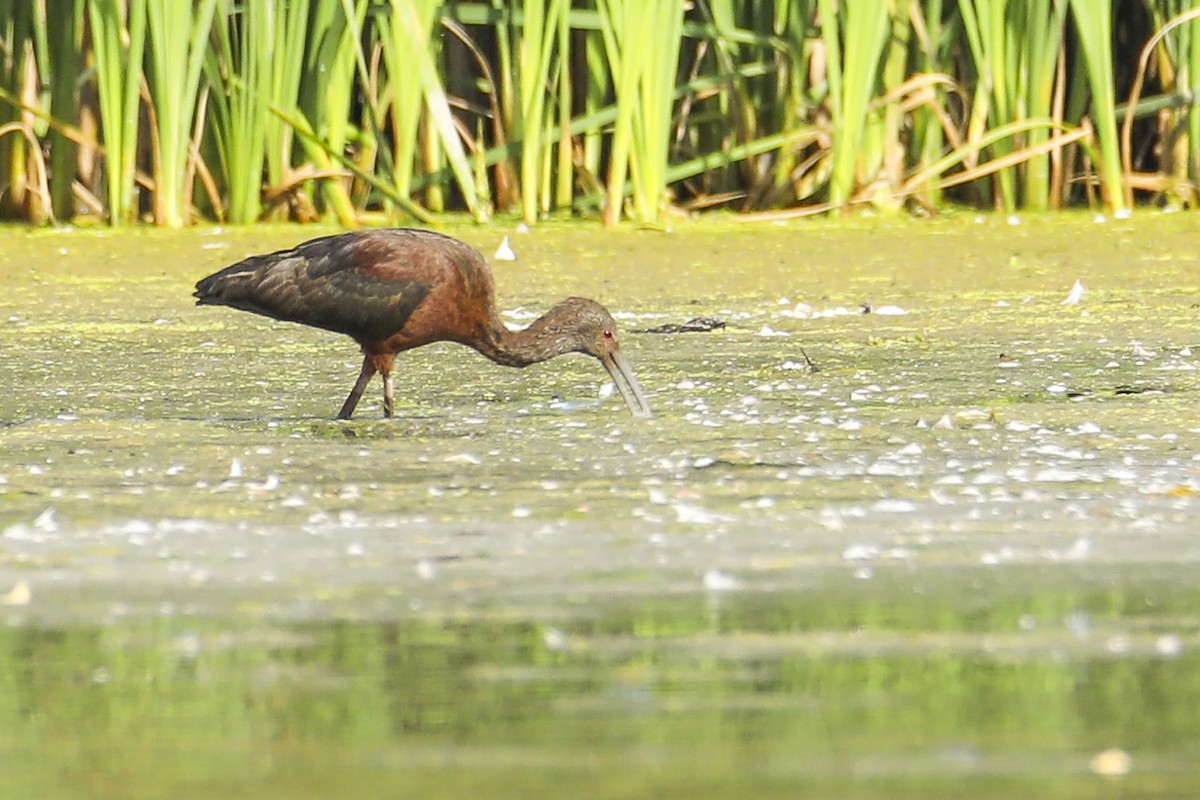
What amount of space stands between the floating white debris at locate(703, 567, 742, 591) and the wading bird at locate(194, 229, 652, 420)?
2290 mm

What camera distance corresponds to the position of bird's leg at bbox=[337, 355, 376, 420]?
6171mm

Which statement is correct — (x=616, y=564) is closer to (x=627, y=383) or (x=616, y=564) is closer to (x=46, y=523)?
(x=46, y=523)

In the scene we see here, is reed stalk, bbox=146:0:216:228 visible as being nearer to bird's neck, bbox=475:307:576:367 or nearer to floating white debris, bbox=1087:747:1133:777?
bird's neck, bbox=475:307:576:367

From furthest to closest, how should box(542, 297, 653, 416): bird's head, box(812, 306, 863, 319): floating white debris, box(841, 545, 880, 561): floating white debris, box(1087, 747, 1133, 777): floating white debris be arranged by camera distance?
box(812, 306, 863, 319): floating white debris < box(542, 297, 653, 416): bird's head < box(841, 545, 880, 561): floating white debris < box(1087, 747, 1133, 777): floating white debris

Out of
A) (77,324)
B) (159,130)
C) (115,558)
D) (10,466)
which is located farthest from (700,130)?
(115,558)

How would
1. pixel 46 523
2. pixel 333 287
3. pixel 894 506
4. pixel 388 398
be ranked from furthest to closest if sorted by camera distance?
pixel 333 287 < pixel 388 398 < pixel 894 506 < pixel 46 523

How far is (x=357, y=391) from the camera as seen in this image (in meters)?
6.27

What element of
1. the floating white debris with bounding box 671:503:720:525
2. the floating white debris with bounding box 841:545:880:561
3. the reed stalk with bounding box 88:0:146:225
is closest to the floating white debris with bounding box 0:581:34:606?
the floating white debris with bounding box 671:503:720:525

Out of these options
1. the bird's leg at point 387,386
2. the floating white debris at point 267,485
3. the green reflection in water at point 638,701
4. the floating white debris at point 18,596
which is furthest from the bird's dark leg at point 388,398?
the green reflection in water at point 638,701

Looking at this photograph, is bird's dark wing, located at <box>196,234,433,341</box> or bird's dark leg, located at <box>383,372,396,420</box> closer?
bird's dark leg, located at <box>383,372,396,420</box>

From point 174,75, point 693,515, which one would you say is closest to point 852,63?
point 174,75

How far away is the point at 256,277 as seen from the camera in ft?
21.4

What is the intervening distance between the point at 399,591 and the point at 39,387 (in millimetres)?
3103

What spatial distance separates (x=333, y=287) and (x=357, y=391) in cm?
32
